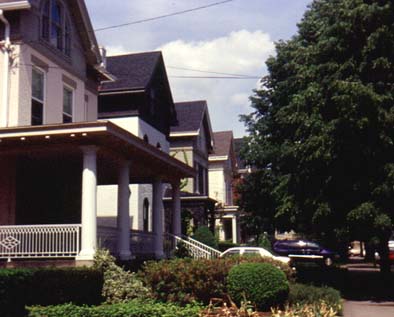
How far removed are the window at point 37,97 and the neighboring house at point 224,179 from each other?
2777 centimetres

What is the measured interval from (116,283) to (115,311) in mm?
2212

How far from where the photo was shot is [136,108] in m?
28.9

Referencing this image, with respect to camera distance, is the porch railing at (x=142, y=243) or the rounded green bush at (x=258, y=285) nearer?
the rounded green bush at (x=258, y=285)

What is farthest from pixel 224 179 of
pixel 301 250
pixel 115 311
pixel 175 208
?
pixel 115 311

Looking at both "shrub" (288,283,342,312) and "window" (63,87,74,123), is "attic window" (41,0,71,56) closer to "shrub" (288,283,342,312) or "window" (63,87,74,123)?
"window" (63,87,74,123)

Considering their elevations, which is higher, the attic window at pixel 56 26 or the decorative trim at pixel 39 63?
the attic window at pixel 56 26

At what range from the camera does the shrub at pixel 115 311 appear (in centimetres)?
1353

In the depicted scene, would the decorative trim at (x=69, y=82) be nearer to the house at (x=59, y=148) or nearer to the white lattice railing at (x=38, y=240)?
the house at (x=59, y=148)

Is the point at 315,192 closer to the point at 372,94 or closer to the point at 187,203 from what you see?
the point at 372,94

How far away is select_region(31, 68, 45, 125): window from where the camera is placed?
67.3ft

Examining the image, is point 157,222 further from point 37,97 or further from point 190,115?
point 190,115

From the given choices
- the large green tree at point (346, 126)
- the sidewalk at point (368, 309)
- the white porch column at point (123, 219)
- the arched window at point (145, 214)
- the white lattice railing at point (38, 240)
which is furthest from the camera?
the arched window at point (145, 214)

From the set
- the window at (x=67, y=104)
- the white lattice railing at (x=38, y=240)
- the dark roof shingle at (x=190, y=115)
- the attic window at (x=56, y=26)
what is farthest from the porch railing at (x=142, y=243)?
the dark roof shingle at (x=190, y=115)

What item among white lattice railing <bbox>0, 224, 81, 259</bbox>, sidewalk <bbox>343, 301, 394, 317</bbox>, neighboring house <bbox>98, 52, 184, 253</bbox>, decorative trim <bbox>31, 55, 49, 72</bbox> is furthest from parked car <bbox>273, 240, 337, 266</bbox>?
white lattice railing <bbox>0, 224, 81, 259</bbox>
